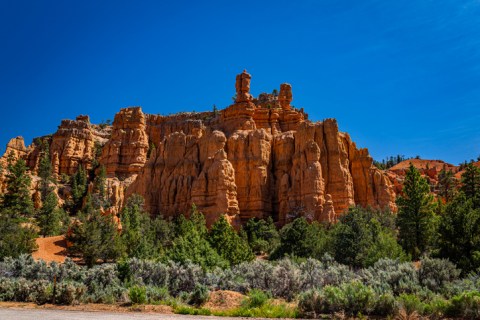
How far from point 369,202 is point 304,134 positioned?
13.4m

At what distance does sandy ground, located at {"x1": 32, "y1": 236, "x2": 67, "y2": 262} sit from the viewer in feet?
148

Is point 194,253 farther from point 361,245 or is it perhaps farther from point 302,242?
point 302,242

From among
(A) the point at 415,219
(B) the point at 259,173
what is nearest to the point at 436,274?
(A) the point at 415,219

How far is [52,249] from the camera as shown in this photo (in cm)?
4809

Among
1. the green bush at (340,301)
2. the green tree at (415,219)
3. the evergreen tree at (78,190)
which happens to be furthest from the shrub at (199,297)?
the evergreen tree at (78,190)

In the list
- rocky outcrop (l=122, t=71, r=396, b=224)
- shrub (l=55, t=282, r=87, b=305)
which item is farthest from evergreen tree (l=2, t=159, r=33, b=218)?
shrub (l=55, t=282, r=87, b=305)

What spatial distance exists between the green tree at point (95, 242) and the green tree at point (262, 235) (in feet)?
53.0

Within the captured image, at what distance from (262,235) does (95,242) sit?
2137 cm

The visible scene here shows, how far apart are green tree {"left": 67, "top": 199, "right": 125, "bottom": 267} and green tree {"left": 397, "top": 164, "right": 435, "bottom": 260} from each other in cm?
2867

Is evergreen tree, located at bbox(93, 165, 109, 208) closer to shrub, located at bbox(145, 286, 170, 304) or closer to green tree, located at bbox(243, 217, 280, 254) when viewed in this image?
green tree, located at bbox(243, 217, 280, 254)

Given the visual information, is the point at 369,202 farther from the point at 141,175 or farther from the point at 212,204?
the point at 141,175

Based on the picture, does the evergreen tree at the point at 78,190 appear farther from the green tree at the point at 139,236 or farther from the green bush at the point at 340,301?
the green bush at the point at 340,301

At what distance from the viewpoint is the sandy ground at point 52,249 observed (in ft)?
148

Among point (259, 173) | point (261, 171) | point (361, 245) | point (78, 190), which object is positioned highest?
point (78, 190)
